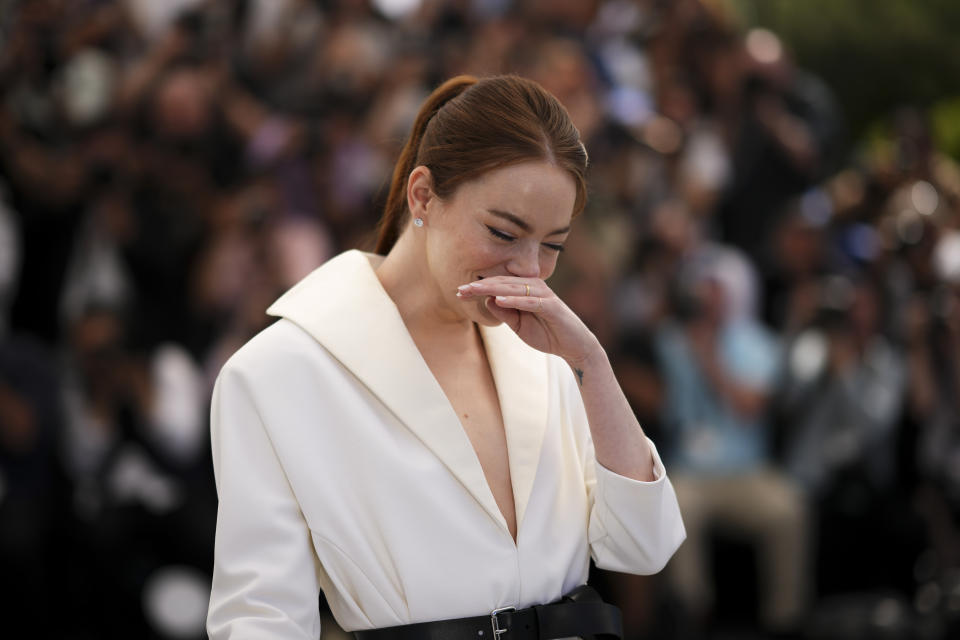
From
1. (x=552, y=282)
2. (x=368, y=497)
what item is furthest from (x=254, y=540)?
(x=552, y=282)

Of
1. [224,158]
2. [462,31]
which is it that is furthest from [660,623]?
[462,31]

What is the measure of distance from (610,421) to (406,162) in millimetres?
611

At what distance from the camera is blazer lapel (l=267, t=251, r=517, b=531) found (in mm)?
1868

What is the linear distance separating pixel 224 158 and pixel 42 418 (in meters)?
1.59

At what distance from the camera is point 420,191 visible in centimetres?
191

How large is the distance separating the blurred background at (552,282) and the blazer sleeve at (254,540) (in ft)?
7.97

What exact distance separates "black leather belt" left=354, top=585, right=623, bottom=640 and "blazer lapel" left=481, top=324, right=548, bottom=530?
0.15 meters

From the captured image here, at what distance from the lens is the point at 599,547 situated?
201 cm

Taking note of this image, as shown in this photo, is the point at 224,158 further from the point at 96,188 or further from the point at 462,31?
the point at 462,31

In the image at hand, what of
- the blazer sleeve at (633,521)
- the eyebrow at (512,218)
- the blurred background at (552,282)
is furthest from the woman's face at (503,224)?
the blurred background at (552,282)

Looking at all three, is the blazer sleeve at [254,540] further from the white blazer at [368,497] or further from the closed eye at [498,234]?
the closed eye at [498,234]

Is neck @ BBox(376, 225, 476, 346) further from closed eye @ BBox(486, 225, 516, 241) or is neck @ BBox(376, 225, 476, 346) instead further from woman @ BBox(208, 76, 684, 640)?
closed eye @ BBox(486, 225, 516, 241)

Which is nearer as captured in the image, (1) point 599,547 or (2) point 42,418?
(1) point 599,547

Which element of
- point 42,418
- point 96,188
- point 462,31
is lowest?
point 42,418
